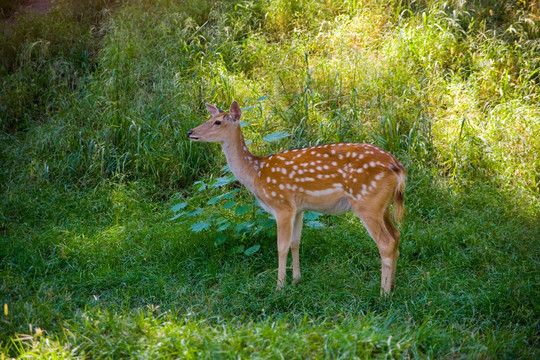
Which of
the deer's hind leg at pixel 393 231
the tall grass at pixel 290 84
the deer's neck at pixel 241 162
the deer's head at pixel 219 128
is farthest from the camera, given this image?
the tall grass at pixel 290 84

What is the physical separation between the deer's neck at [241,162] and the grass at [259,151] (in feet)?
2.38

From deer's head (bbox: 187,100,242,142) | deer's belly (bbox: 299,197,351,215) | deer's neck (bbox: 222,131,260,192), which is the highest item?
deer's head (bbox: 187,100,242,142)

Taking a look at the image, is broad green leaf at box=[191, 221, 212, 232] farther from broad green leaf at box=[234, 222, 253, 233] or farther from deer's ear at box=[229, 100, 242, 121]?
deer's ear at box=[229, 100, 242, 121]

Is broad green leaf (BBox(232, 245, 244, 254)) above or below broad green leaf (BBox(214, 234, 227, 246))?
below

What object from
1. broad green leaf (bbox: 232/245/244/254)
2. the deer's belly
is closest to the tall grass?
broad green leaf (bbox: 232/245/244/254)

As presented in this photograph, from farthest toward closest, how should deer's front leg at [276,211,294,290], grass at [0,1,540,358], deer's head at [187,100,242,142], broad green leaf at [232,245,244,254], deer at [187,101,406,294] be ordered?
broad green leaf at [232,245,244,254] → deer's head at [187,100,242,142] → deer's front leg at [276,211,294,290] → deer at [187,101,406,294] → grass at [0,1,540,358]

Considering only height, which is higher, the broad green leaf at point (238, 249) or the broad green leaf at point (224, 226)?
the broad green leaf at point (224, 226)

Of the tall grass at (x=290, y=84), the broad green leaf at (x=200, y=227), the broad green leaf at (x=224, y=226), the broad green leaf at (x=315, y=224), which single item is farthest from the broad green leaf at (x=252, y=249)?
the tall grass at (x=290, y=84)

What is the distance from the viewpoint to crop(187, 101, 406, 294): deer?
17.2 ft

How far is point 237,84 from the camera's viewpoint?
8.79 m

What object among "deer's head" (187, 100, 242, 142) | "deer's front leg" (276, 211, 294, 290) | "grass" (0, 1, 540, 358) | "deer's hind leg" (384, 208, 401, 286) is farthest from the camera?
"deer's head" (187, 100, 242, 142)

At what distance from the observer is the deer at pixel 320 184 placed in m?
5.24

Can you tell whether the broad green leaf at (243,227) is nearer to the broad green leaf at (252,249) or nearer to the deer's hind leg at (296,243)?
the broad green leaf at (252,249)

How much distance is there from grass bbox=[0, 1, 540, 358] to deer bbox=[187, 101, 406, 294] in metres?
0.41
